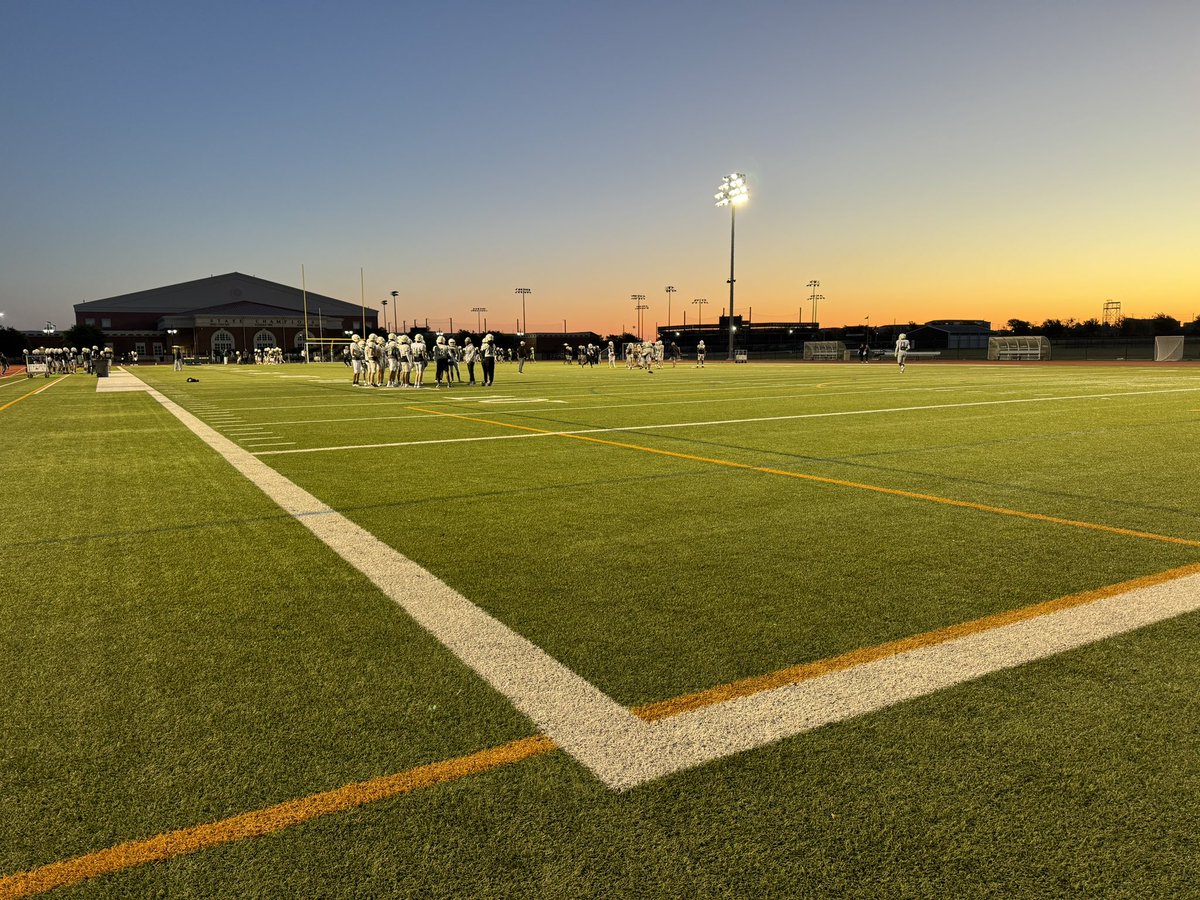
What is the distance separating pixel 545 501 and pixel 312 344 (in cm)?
10462

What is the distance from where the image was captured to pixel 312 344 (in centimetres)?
10312

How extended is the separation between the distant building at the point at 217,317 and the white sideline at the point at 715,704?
10238 cm

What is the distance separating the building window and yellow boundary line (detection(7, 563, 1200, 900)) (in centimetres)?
11428

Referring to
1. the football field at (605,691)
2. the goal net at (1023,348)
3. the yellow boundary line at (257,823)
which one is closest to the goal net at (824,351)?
the goal net at (1023,348)

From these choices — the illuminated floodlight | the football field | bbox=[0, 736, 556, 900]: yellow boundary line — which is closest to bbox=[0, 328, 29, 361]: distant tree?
the illuminated floodlight

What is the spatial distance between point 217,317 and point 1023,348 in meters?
95.0

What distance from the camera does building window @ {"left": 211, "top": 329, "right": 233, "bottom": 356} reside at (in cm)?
10556

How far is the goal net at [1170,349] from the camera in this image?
159 ft

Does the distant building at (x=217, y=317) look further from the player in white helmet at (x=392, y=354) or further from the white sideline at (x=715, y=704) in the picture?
the white sideline at (x=715, y=704)

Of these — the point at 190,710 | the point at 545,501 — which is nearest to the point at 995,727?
the point at 190,710

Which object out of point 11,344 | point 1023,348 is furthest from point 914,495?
point 11,344

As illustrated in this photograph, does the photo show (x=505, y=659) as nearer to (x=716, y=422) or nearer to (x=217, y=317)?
(x=716, y=422)

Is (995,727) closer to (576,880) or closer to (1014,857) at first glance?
(1014,857)

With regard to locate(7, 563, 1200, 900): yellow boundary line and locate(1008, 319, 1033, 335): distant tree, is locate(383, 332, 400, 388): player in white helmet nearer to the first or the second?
locate(7, 563, 1200, 900): yellow boundary line
